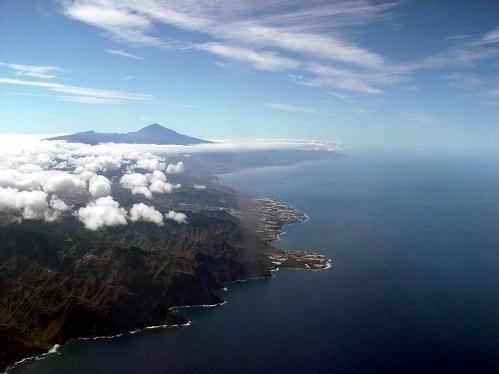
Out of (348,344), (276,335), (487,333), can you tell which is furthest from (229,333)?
(487,333)

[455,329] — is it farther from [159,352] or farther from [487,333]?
[159,352]

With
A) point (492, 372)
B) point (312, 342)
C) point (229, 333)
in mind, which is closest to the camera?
Result: point (492, 372)

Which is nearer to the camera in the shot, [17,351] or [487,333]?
[17,351]

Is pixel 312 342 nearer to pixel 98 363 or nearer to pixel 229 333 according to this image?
pixel 229 333

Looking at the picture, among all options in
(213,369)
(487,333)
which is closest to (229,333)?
(213,369)

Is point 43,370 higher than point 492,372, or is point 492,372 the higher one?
point 492,372

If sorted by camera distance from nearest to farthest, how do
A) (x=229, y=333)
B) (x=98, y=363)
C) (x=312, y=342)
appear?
(x=98, y=363)
(x=312, y=342)
(x=229, y=333)

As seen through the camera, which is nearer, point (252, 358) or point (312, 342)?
point (252, 358)

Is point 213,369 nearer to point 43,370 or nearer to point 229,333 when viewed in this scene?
point 229,333

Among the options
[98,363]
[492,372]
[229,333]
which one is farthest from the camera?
[229,333]
